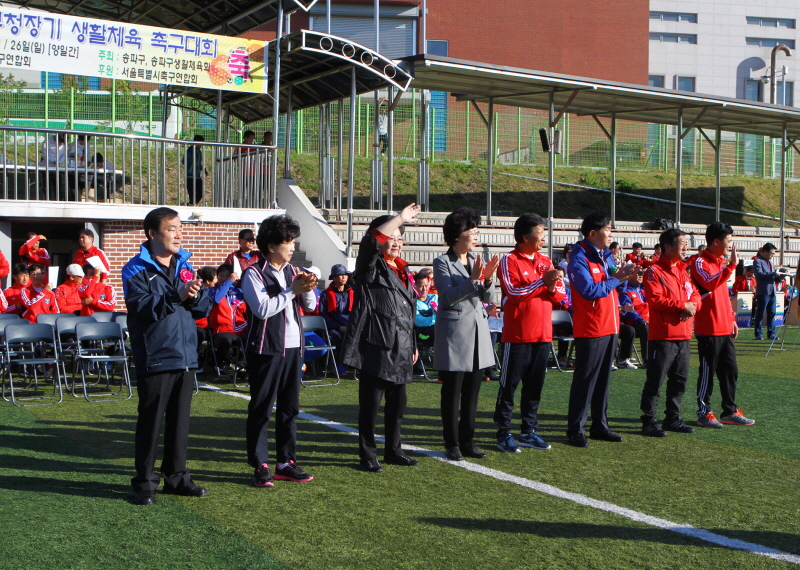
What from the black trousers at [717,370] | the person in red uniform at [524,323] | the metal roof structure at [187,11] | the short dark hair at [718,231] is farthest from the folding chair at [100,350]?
the metal roof structure at [187,11]

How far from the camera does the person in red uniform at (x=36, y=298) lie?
1067 centimetres

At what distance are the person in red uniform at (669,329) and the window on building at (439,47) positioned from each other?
106 feet

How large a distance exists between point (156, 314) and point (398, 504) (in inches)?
74.0

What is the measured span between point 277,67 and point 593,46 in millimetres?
30413

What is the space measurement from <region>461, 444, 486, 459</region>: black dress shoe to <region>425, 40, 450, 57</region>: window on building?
33.7 m

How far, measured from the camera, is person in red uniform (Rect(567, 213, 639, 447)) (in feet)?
22.3

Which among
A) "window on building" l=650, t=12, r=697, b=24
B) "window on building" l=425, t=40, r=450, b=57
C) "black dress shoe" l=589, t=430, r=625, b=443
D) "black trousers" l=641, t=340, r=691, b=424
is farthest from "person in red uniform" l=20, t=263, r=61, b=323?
"window on building" l=650, t=12, r=697, b=24

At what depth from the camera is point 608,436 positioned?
7102 mm

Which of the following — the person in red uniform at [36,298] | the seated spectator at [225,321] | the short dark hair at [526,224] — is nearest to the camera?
the short dark hair at [526,224]

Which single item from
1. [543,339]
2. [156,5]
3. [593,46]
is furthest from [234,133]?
[593,46]

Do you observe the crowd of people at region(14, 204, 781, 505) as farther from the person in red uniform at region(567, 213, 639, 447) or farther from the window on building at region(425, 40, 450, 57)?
the window on building at region(425, 40, 450, 57)

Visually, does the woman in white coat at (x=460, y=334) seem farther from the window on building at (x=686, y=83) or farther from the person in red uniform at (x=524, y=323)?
the window on building at (x=686, y=83)

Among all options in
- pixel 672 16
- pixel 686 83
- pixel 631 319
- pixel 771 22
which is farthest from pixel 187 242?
pixel 771 22

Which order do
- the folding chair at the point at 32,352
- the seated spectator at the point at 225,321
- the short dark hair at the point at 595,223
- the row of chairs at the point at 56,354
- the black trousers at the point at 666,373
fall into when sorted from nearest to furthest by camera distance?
1. the short dark hair at the point at 595,223
2. the black trousers at the point at 666,373
3. the folding chair at the point at 32,352
4. the row of chairs at the point at 56,354
5. the seated spectator at the point at 225,321
